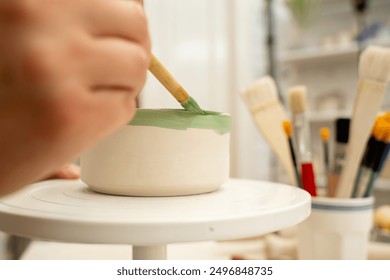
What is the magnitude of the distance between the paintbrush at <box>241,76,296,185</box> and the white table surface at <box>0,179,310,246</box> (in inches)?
8.0

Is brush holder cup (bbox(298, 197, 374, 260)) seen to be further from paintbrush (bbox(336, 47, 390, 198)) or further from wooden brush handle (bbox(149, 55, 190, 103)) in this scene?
wooden brush handle (bbox(149, 55, 190, 103))

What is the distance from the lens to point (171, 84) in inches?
11.1

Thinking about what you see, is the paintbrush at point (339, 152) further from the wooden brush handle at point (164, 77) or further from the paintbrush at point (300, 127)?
the wooden brush handle at point (164, 77)

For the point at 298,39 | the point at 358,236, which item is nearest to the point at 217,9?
the point at 298,39

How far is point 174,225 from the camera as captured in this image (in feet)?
0.70

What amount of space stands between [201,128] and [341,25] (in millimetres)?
1415

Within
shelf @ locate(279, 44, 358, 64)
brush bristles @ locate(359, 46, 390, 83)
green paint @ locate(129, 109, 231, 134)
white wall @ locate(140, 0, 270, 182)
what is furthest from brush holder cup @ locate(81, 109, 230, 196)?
shelf @ locate(279, 44, 358, 64)

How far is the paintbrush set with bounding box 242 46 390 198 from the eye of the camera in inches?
16.4

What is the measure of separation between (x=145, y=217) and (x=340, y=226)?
0.96 ft

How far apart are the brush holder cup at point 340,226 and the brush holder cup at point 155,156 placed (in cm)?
19

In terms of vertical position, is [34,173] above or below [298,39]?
below

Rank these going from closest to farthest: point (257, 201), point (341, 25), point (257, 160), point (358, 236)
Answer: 1. point (257, 201)
2. point (358, 236)
3. point (257, 160)
4. point (341, 25)

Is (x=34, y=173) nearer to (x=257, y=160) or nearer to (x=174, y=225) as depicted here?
(x=174, y=225)

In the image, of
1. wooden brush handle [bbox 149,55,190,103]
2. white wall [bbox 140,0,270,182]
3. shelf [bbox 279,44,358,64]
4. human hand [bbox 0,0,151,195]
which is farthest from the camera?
shelf [bbox 279,44,358,64]
